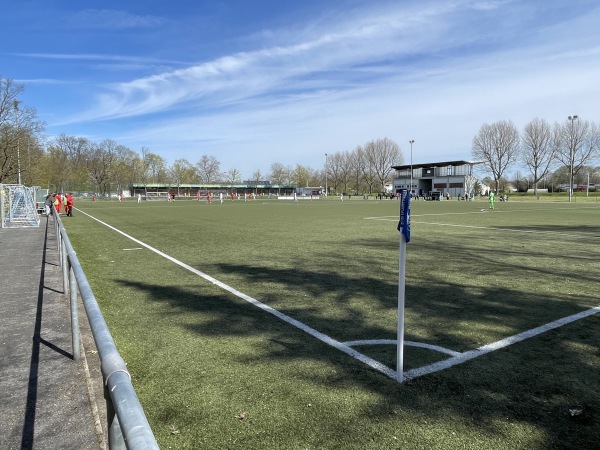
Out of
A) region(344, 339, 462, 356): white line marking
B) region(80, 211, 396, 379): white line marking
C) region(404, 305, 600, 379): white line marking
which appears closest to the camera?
region(404, 305, 600, 379): white line marking

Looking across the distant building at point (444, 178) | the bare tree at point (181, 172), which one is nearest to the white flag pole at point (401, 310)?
the distant building at point (444, 178)

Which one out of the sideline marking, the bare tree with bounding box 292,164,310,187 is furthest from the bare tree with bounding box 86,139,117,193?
the sideline marking

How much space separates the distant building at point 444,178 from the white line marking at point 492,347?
8534 cm

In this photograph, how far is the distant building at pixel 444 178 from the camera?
3666 inches

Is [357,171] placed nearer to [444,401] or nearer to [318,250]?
[318,250]

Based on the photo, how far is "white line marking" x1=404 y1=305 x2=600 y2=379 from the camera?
4.05 meters

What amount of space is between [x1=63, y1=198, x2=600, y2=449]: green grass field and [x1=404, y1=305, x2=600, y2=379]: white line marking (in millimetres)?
78

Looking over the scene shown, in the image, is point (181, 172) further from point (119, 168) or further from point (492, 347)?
point (492, 347)

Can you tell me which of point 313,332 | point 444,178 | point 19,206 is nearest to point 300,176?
point 444,178

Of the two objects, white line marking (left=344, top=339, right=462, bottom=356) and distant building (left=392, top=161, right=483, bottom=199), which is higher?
distant building (left=392, top=161, right=483, bottom=199)

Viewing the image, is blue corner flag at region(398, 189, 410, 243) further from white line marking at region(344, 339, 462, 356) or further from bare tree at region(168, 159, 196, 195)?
bare tree at region(168, 159, 196, 195)

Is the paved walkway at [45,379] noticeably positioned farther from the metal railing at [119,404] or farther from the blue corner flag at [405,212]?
the blue corner flag at [405,212]

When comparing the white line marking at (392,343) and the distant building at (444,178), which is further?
the distant building at (444,178)

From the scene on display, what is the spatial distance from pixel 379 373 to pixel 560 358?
6.32 feet
